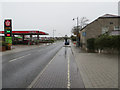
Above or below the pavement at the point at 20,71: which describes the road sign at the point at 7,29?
above

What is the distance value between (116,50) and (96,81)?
9.28 m

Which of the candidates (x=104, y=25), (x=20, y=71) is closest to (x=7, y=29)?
(x=20, y=71)

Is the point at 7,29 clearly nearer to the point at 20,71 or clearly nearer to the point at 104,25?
the point at 20,71

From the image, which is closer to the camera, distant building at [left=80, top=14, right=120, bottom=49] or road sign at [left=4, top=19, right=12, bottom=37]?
road sign at [left=4, top=19, right=12, bottom=37]

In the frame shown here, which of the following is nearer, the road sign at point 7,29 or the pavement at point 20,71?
the pavement at point 20,71

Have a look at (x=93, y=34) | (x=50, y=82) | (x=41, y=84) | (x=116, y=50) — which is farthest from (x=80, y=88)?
(x=93, y=34)

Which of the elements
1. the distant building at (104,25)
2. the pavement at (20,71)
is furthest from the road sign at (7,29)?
the distant building at (104,25)

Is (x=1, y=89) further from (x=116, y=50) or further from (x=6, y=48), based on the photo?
(x=6, y=48)

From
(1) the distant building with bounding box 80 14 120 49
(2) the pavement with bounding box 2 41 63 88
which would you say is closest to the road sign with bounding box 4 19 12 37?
(2) the pavement with bounding box 2 41 63 88

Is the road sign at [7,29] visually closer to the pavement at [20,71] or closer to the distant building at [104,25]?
the pavement at [20,71]

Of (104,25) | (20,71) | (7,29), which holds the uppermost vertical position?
(104,25)

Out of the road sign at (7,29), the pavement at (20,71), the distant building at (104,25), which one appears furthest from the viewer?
the distant building at (104,25)

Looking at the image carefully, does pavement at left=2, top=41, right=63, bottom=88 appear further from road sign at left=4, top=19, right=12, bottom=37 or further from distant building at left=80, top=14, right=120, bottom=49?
distant building at left=80, top=14, right=120, bottom=49

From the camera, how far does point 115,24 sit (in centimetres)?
2181
